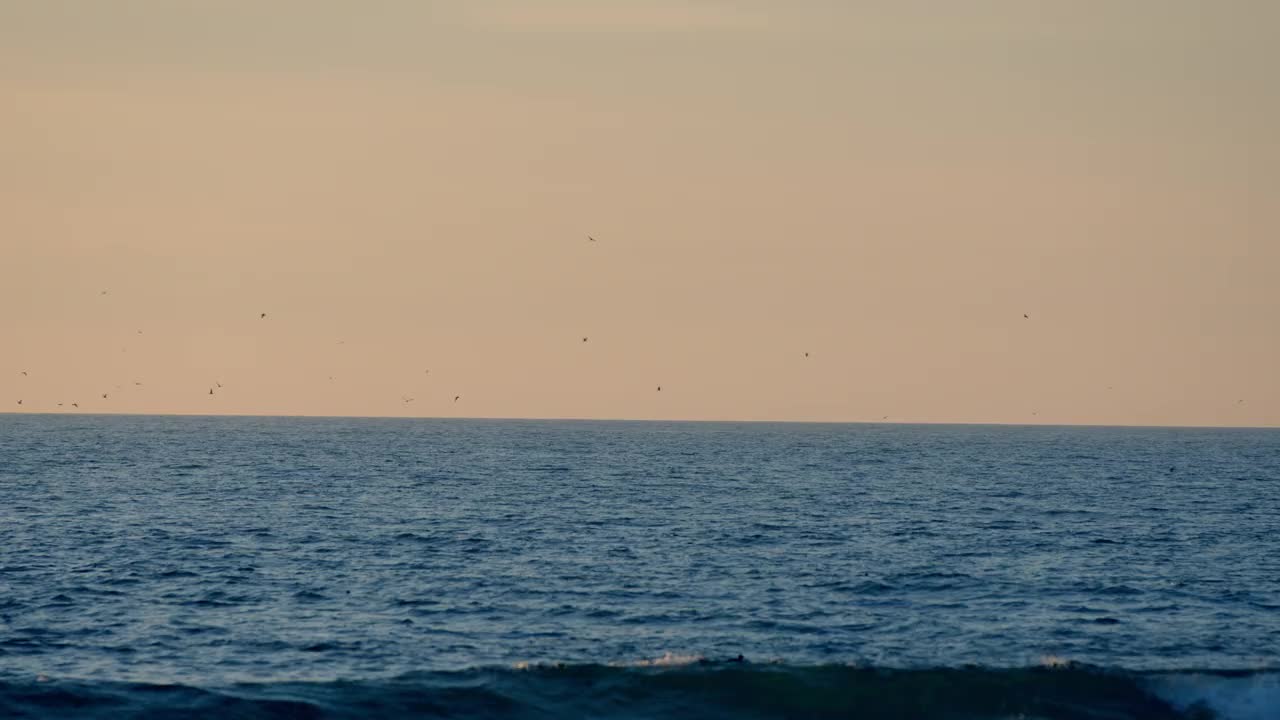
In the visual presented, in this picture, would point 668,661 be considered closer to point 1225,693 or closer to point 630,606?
point 630,606

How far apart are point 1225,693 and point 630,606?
21.8 m

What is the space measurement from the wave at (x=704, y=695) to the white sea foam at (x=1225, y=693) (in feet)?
0.13

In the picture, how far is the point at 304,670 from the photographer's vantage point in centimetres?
4203

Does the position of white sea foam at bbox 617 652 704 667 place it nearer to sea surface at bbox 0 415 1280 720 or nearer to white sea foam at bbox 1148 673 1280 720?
sea surface at bbox 0 415 1280 720

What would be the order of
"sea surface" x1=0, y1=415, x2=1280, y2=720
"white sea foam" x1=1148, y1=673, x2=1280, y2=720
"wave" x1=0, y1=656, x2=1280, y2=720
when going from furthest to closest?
"sea surface" x1=0, y1=415, x2=1280, y2=720 < "white sea foam" x1=1148, y1=673, x2=1280, y2=720 < "wave" x1=0, y1=656, x2=1280, y2=720

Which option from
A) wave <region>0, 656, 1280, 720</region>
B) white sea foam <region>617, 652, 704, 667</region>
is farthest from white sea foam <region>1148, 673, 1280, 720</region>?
white sea foam <region>617, 652, 704, 667</region>

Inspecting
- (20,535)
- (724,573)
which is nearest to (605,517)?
(724,573)

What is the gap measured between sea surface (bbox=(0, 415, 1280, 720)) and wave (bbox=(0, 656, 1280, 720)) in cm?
11

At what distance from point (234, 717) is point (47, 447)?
176499mm

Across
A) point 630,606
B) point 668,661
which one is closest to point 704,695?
point 668,661

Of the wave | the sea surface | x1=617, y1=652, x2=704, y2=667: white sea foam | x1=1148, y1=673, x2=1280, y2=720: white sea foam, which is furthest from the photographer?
x1=617, y1=652, x2=704, y2=667: white sea foam

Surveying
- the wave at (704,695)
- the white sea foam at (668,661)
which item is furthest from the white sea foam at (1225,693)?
the white sea foam at (668,661)

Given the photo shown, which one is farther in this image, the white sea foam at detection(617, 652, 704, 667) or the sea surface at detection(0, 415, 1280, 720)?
the white sea foam at detection(617, 652, 704, 667)

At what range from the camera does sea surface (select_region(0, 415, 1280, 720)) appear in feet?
131
